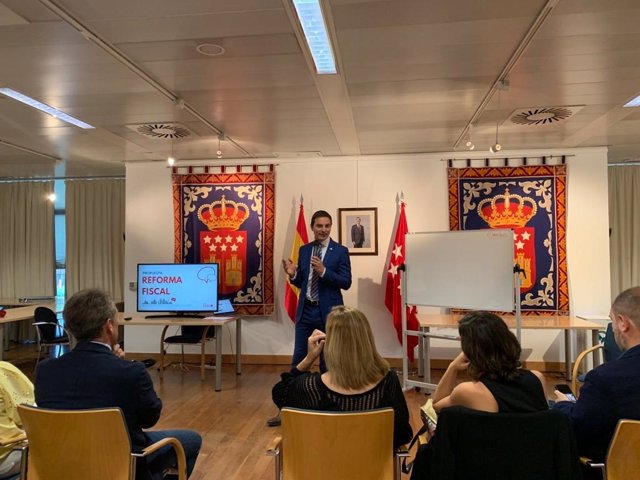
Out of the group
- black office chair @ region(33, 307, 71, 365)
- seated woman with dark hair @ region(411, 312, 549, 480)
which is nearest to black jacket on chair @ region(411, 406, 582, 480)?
seated woman with dark hair @ region(411, 312, 549, 480)

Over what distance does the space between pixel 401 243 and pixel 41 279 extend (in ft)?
19.5

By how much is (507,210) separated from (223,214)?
3.53 metres

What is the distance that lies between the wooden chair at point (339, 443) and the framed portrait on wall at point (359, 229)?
4.29 m

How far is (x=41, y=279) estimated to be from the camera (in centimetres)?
786

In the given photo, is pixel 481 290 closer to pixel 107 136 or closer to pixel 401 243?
pixel 401 243

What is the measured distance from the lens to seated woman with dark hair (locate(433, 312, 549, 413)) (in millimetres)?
1700

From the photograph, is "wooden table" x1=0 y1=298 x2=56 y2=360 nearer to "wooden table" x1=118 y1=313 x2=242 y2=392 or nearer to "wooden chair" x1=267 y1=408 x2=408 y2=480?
"wooden table" x1=118 y1=313 x2=242 y2=392

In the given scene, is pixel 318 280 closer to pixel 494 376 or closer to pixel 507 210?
pixel 494 376

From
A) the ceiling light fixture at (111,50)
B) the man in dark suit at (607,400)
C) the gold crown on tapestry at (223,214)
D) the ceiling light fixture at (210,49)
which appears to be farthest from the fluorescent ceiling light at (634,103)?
the gold crown on tapestry at (223,214)

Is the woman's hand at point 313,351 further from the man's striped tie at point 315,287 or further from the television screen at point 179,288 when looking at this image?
the television screen at point 179,288

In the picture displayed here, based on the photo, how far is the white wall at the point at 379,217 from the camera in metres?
5.68

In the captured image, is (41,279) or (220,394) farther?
(41,279)

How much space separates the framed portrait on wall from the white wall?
0.07 metres

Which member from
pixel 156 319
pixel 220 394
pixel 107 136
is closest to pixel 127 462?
pixel 220 394
